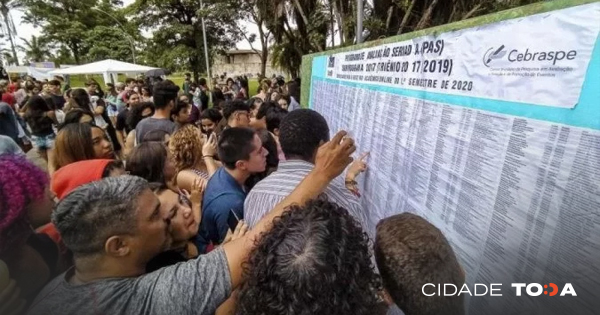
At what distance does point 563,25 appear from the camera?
101 cm

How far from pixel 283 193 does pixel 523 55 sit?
1.13m

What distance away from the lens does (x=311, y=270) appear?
0.81 metres

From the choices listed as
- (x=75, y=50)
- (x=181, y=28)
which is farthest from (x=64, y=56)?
(x=181, y=28)

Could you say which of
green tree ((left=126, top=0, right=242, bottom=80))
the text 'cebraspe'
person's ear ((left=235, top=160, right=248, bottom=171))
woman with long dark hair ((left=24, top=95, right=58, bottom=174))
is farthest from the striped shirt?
green tree ((left=126, top=0, right=242, bottom=80))

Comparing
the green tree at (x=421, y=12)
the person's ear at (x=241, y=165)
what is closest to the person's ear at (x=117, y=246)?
the person's ear at (x=241, y=165)

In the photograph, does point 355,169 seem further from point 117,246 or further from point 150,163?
point 117,246

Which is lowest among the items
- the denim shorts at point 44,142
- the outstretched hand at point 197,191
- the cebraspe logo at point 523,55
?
the denim shorts at point 44,142

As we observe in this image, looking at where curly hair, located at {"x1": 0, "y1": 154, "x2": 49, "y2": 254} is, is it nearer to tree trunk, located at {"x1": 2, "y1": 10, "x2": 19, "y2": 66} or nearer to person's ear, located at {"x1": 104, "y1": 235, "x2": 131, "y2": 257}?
person's ear, located at {"x1": 104, "y1": 235, "x2": 131, "y2": 257}

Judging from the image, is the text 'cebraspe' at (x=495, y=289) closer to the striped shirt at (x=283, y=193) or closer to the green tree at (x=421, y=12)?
the striped shirt at (x=283, y=193)

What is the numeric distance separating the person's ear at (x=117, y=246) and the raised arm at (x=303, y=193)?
333mm

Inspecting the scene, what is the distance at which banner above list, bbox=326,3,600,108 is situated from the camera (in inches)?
38.3

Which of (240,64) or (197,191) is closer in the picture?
(197,191)

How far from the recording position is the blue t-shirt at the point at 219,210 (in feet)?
6.69

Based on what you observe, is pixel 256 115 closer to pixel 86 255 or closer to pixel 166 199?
pixel 166 199
